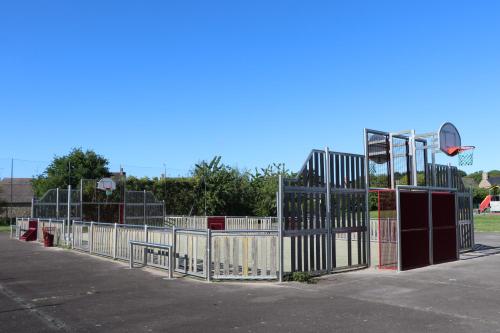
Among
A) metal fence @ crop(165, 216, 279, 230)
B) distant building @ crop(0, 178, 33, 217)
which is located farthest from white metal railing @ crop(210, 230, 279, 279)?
distant building @ crop(0, 178, 33, 217)

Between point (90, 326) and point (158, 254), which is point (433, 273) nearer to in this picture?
point (158, 254)

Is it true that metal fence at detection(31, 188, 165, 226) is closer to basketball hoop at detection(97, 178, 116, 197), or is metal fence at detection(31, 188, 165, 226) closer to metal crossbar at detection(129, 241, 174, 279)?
basketball hoop at detection(97, 178, 116, 197)

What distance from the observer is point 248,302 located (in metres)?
9.20

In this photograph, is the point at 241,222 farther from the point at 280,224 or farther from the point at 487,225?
the point at 487,225

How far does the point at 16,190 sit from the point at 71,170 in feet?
22.9

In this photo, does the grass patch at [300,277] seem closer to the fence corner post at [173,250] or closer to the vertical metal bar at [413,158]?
the fence corner post at [173,250]

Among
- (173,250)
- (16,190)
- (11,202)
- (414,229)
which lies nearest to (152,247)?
(173,250)

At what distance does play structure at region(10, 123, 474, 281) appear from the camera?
11.9 meters

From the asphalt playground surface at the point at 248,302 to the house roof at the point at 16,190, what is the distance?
1353 inches

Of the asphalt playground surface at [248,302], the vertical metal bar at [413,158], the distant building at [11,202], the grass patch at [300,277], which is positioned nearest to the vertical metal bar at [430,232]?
the asphalt playground surface at [248,302]

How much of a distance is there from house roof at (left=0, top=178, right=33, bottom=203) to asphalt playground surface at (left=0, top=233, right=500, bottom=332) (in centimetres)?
3437

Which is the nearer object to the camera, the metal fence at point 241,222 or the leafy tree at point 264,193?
the metal fence at point 241,222

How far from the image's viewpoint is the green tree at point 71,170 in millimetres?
46406

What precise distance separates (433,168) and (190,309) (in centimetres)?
1145
